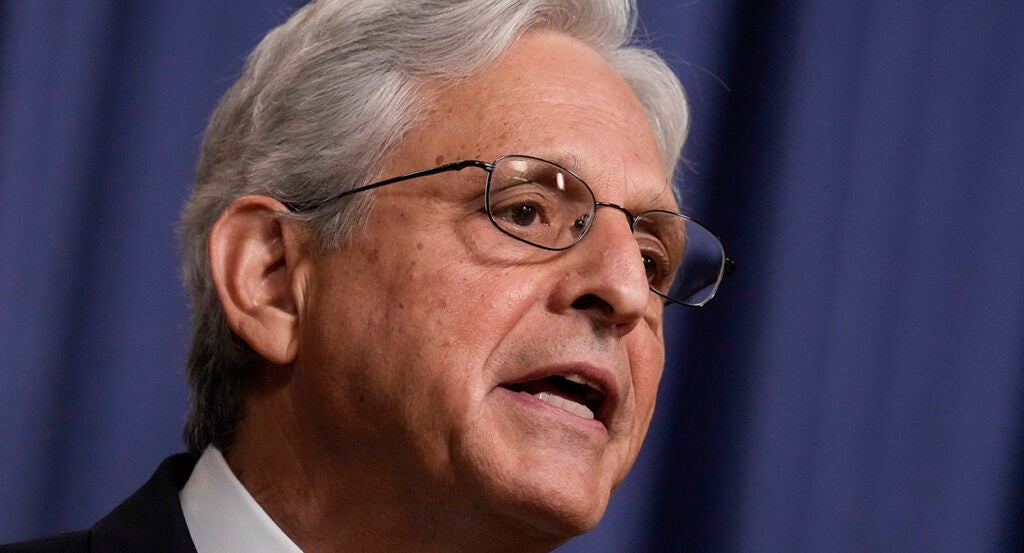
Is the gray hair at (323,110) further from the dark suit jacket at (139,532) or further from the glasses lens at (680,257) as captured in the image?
the glasses lens at (680,257)

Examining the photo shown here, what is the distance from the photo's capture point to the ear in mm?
1509

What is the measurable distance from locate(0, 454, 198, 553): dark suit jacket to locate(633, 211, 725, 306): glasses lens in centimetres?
71

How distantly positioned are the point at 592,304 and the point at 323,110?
459 millimetres

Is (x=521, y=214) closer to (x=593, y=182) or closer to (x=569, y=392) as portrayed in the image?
(x=593, y=182)

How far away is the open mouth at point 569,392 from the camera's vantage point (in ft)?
4.58

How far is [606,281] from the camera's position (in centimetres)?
Result: 138

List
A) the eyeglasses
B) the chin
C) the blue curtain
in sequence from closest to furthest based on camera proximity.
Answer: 1. the chin
2. the eyeglasses
3. the blue curtain

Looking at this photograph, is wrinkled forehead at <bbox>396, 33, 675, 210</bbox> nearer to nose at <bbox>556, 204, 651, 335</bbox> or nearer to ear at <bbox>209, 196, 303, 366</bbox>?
nose at <bbox>556, 204, 651, 335</bbox>

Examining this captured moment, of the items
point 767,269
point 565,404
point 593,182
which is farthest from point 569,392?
point 767,269

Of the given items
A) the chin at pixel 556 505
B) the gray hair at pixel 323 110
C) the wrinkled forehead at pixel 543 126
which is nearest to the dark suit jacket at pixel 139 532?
the gray hair at pixel 323 110

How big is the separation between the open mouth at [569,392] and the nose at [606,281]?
8cm

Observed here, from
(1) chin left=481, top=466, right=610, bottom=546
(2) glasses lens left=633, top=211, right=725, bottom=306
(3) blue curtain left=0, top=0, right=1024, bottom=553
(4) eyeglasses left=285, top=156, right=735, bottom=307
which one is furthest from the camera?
(3) blue curtain left=0, top=0, right=1024, bottom=553

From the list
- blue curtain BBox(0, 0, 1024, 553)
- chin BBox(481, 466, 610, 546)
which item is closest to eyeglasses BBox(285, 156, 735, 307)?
chin BBox(481, 466, 610, 546)

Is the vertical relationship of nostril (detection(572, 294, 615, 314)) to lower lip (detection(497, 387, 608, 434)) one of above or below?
above
